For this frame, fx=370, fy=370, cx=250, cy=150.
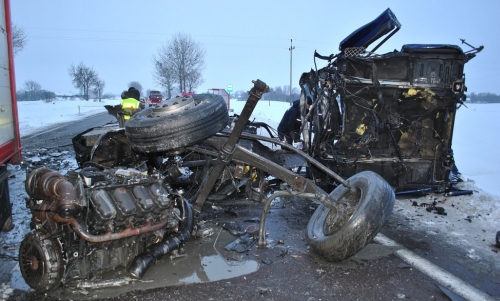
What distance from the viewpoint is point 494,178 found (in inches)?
302

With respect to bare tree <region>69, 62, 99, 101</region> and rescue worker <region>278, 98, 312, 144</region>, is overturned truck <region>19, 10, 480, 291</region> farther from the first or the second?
bare tree <region>69, 62, 99, 101</region>

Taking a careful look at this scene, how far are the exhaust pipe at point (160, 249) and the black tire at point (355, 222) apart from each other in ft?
4.29

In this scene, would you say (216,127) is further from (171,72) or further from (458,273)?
(171,72)

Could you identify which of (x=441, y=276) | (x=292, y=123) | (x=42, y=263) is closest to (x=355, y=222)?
(x=441, y=276)

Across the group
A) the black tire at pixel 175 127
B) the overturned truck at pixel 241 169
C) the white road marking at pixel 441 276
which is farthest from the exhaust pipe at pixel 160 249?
the white road marking at pixel 441 276

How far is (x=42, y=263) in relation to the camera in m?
3.04

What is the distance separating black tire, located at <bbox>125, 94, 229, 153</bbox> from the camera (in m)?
3.46

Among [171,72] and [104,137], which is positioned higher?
[171,72]

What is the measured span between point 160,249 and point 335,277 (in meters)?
1.70

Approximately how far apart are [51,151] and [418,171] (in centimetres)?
1017

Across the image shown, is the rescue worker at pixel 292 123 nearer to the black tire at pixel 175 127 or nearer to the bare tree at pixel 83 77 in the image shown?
the black tire at pixel 175 127

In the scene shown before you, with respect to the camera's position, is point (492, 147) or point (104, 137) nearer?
point (104, 137)

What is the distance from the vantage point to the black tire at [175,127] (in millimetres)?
3457

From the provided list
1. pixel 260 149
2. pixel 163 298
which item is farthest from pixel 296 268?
pixel 260 149
